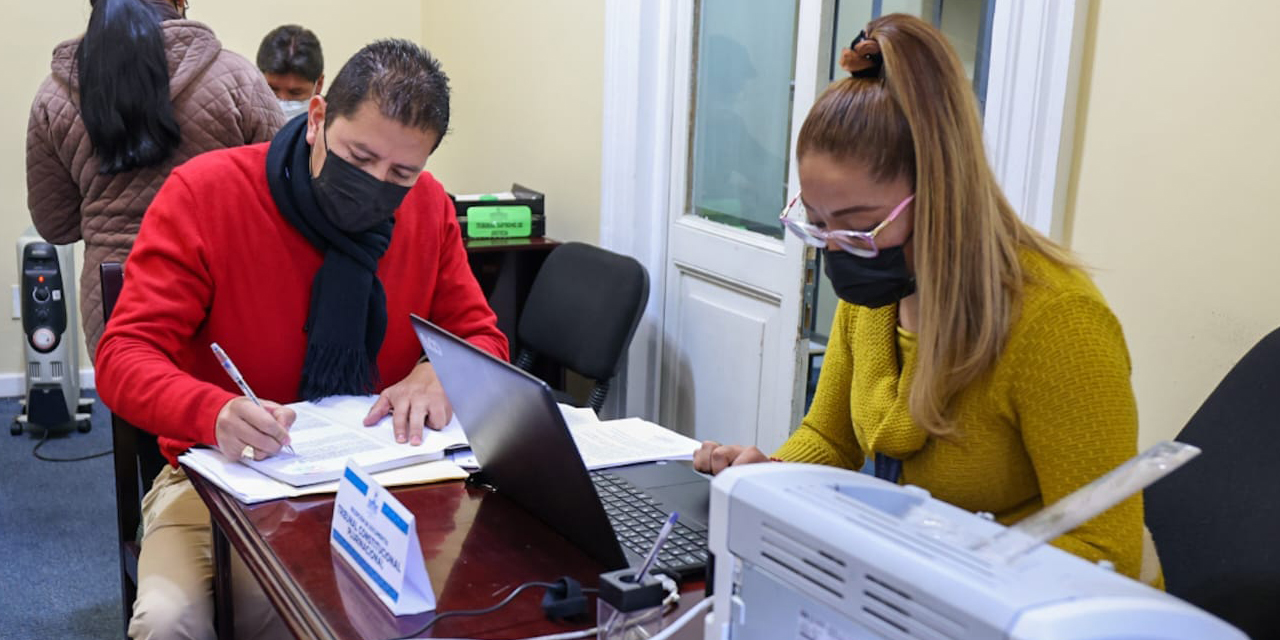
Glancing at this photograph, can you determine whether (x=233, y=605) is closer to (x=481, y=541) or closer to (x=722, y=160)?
(x=481, y=541)

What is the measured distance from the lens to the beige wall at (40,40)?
3.98 m

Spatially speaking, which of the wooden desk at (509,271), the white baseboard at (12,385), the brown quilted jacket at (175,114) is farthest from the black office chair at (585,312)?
the white baseboard at (12,385)

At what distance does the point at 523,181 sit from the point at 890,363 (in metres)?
2.58

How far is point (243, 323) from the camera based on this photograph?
5.54ft

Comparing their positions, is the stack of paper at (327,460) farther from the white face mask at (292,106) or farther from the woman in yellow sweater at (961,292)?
the white face mask at (292,106)

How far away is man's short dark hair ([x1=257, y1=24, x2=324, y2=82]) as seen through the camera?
3.40m

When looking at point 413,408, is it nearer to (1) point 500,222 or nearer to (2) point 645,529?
(2) point 645,529

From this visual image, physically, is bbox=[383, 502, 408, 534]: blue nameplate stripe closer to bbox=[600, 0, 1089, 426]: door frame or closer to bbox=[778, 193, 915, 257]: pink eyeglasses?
bbox=[778, 193, 915, 257]: pink eyeglasses

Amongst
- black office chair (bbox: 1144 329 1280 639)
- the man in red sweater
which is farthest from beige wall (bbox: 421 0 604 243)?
black office chair (bbox: 1144 329 1280 639)

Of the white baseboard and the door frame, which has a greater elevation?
the door frame

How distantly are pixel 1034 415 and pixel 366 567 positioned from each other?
2.27 ft

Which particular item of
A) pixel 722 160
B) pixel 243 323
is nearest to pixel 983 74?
pixel 722 160

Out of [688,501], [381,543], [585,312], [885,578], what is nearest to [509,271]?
[585,312]

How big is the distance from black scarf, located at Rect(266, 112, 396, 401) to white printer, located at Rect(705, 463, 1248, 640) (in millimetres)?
999
